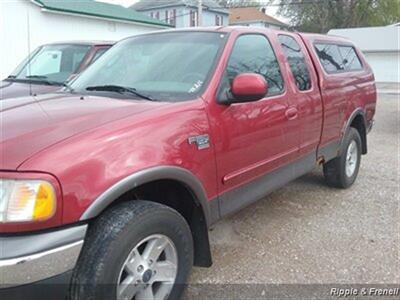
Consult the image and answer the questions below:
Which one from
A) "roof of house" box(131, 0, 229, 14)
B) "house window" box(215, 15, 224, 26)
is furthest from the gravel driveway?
"house window" box(215, 15, 224, 26)

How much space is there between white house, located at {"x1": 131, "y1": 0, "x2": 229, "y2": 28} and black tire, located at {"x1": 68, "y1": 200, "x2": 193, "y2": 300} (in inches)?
1599

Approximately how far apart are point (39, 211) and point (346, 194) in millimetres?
4179

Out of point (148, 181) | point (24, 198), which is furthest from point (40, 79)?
point (24, 198)

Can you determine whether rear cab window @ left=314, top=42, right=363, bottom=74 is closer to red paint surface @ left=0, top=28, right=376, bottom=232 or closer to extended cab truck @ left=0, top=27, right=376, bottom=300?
extended cab truck @ left=0, top=27, right=376, bottom=300

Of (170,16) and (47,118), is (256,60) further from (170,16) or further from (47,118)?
(170,16)

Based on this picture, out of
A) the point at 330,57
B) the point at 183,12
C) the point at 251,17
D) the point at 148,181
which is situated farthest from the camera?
the point at 251,17

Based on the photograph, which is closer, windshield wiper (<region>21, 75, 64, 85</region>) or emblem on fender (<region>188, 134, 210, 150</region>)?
emblem on fender (<region>188, 134, 210, 150</region>)

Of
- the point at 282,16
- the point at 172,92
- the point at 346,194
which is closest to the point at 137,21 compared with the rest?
the point at 346,194

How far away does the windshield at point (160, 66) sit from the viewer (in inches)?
132

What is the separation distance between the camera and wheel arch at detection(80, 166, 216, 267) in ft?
7.79

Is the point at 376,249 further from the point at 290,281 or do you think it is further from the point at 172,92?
the point at 172,92

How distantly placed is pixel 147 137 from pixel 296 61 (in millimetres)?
2381

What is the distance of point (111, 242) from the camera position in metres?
2.39

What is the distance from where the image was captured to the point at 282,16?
48.3 meters
